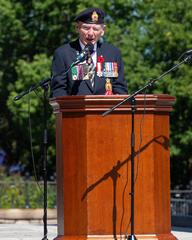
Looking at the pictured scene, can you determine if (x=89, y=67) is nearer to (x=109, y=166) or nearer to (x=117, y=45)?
(x=109, y=166)

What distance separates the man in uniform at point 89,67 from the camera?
959cm

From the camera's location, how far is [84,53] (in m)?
9.43

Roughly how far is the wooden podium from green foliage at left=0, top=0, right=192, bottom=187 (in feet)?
77.0

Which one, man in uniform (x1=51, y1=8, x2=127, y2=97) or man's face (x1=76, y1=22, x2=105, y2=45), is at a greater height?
man's face (x1=76, y1=22, x2=105, y2=45)

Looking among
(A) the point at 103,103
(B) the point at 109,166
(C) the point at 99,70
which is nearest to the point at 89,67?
(C) the point at 99,70

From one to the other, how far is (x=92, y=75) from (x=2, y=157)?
115 feet

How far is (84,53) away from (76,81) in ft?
1.06

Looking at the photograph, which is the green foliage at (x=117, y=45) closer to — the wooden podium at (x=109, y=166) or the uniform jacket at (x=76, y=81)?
the uniform jacket at (x=76, y=81)

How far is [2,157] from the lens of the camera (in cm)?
4447

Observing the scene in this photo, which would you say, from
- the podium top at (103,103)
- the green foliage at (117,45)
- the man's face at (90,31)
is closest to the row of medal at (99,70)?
the man's face at (90,31)

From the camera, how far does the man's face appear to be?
9598 millimetres

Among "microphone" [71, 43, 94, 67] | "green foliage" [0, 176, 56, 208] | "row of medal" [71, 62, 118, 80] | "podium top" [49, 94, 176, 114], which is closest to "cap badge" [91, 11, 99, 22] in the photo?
"microphone" [71, 43, 94, 67]

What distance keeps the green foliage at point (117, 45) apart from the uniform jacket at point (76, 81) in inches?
892

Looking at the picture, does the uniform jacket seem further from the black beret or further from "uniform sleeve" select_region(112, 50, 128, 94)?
the black beret
